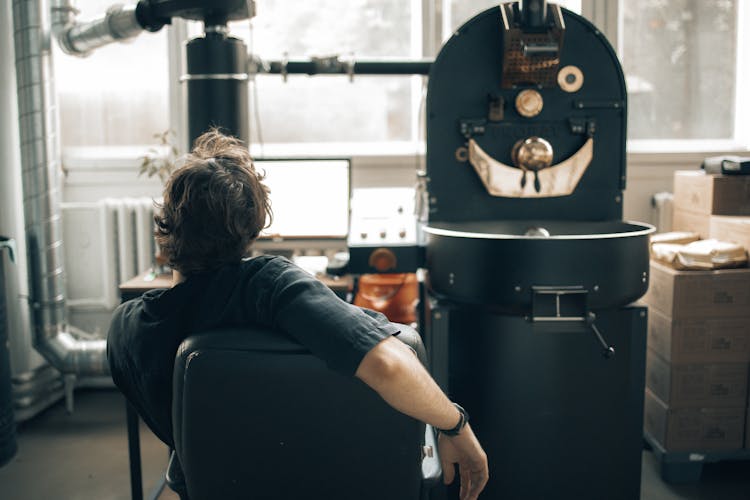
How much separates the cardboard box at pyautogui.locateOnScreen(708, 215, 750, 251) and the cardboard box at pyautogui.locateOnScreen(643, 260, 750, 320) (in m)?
0.11

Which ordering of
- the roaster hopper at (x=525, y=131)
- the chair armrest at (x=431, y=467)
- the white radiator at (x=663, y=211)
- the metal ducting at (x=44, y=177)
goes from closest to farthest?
the chair armrest at (x=431, y=467) → the roaster hopper at (x=525, y=131) → the metal ducting at (x=44, y=177) → the white radiator at (x=663, y=211)

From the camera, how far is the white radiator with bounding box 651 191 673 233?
292cm

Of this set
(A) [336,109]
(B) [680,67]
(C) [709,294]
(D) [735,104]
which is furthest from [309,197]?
(D) [735,104]

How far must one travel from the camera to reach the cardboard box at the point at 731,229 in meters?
2.26

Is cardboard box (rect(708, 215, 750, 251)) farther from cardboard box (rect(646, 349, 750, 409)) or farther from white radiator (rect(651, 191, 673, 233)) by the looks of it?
white radiator (rect(651, 191, 673, 233))

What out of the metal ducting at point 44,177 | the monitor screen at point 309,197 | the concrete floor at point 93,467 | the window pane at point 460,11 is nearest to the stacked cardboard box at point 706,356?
the concrete floor at point 93,467

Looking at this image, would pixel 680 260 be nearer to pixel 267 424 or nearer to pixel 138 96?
pixel 267 424

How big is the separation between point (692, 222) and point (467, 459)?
5.65 ft

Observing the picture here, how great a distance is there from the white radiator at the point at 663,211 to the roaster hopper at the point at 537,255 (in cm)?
108

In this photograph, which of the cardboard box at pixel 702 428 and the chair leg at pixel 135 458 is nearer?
the chair leg at pixel 135 458

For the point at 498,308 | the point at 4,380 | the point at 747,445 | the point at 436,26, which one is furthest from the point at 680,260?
the point at 4,380

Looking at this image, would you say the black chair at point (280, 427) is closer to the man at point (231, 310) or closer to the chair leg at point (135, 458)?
the man at point (231, 310)

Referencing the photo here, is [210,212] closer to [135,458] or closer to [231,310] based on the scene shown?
[231,310]

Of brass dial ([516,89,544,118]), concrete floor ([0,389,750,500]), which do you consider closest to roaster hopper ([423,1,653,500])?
brass dial ([516,89,544,118])
